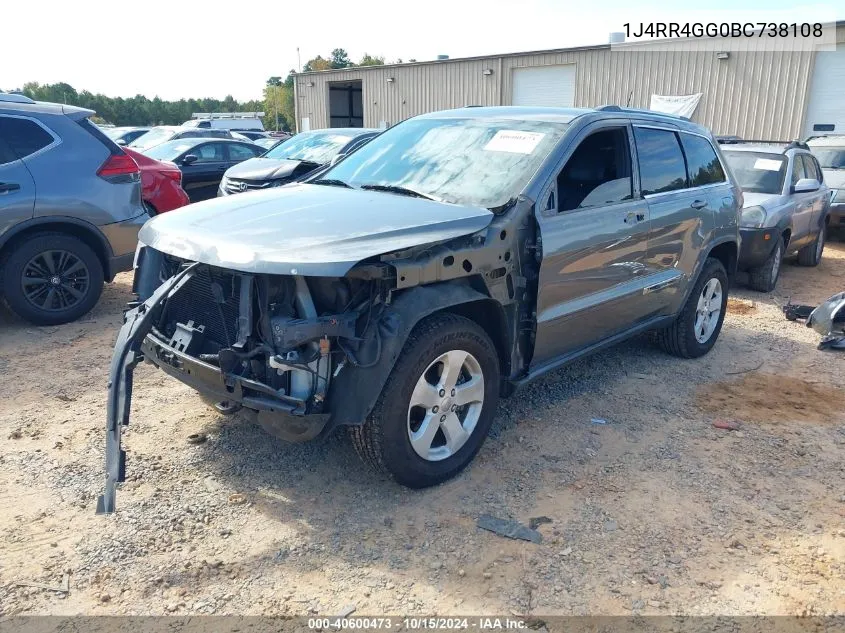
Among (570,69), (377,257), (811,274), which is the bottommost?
(811,274)

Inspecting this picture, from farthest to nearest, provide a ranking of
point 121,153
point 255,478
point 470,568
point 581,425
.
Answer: point 121,153 → point 581,425 → point 255,478 → point 470,568

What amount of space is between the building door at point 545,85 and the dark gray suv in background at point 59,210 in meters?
17.6

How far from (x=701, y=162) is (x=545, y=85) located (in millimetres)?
18462

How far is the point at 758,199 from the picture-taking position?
835cm

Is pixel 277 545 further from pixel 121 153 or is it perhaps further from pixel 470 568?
Answer: pixel 121 153

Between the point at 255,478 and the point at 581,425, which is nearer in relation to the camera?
the point at 255,478

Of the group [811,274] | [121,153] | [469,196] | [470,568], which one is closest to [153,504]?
[470,568]

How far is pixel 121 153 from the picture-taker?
20.6 ft

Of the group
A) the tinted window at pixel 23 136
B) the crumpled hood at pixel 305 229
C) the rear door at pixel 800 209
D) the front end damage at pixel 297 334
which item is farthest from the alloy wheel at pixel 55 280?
the rear door at pixel 800 209

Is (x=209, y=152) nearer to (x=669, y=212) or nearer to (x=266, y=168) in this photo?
(x=266, y=168)

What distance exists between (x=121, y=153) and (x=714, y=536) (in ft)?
18.7

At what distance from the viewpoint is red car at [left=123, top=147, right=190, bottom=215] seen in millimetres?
7641

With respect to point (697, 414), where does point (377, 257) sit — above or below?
above

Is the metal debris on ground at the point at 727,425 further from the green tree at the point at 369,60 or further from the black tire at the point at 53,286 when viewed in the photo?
the green tree at the point at 369,60
